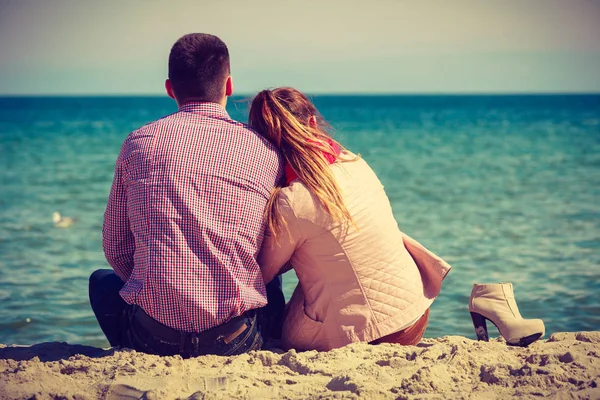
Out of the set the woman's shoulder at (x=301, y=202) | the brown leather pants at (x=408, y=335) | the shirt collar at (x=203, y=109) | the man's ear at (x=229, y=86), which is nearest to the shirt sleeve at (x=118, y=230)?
the shirt collar at (x=203, y=109)

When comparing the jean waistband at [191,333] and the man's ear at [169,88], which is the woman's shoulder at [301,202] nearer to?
the jean waistband at [191,333]

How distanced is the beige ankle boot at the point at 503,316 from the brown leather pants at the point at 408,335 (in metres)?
0.31

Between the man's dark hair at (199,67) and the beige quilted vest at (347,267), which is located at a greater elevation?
the man's dark hair at (199,67)

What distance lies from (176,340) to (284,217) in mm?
749

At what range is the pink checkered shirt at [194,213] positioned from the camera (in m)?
2.71

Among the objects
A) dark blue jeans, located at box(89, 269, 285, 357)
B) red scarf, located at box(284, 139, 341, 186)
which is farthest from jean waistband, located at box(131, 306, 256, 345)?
red scarf, located at box(284, 139, 341, 186)

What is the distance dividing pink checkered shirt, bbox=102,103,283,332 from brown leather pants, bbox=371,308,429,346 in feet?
2.23

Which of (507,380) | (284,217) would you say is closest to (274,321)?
(284,217)

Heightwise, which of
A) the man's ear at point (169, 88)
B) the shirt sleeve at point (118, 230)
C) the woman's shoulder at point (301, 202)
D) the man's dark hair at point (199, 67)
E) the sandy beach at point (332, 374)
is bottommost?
the sandy beach at point (332, 374)

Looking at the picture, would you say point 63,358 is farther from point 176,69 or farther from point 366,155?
point 366,155

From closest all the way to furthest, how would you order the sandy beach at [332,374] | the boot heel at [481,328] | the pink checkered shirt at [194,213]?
the sandy beach at [332,374]
the pink checkered shirt at [194,213]
the boot heel at [481,328]

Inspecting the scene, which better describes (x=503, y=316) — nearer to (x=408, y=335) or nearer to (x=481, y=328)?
(x=481, y=328)

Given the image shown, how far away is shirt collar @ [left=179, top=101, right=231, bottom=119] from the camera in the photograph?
2916 mm

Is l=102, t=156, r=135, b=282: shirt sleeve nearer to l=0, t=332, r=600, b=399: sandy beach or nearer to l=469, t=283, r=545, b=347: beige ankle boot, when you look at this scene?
l=0, t=332, r=600, b=399: sandy beach
